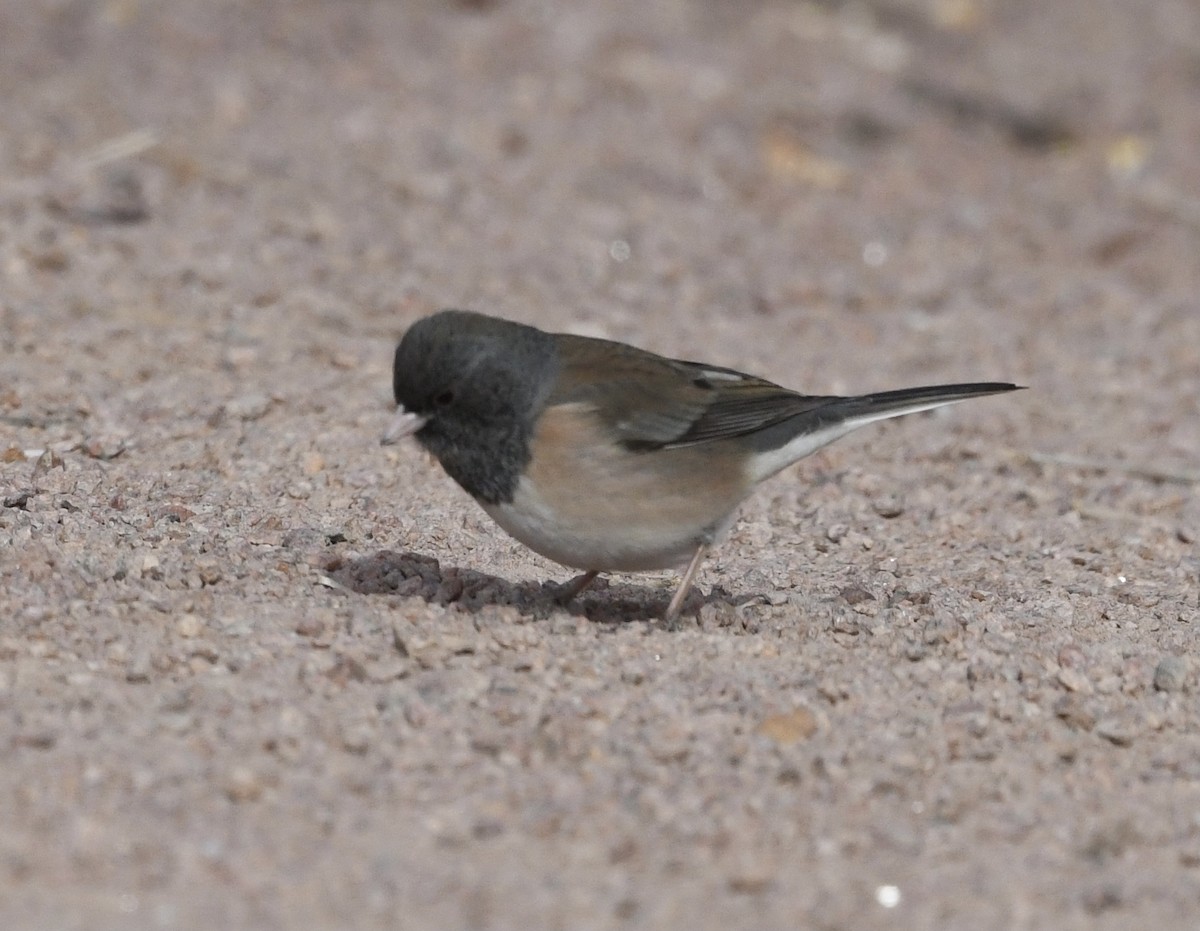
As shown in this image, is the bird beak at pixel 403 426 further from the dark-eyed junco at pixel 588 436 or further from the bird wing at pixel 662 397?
the bird wing at pixel 662 397

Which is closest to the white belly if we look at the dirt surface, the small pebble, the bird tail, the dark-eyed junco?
the dark-eyed junco

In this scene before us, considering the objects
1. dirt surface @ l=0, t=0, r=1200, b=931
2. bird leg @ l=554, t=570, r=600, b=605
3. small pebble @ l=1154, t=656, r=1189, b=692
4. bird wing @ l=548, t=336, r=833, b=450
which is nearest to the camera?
Answer: dirt surface @ l=0, t=0, r=1200, b=931

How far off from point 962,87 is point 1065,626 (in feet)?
19.7

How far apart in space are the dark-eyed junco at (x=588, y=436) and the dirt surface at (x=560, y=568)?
259 millimetres

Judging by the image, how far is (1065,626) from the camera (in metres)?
4.58

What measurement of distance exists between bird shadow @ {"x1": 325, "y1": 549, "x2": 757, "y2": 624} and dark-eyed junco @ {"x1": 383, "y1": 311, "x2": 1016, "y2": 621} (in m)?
0.11

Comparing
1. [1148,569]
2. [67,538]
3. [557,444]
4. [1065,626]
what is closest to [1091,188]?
[1148,569]

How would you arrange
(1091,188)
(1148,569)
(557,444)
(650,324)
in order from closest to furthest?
(557,444)
(1148,569)
(650,324)
(1091,188)

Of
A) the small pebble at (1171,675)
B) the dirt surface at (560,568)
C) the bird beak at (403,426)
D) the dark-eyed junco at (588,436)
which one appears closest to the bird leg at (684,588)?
the dark-eyed junco at (588,436)

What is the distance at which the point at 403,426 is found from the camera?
4266 millimetres

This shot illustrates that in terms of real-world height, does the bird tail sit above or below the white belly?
above

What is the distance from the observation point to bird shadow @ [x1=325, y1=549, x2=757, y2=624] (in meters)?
4.50

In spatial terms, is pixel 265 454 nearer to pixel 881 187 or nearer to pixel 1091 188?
pixel 881 187

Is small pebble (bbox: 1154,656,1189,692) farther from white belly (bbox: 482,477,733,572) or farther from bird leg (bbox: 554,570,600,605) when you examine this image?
bird leg (bbox: 554,570,600,605)
